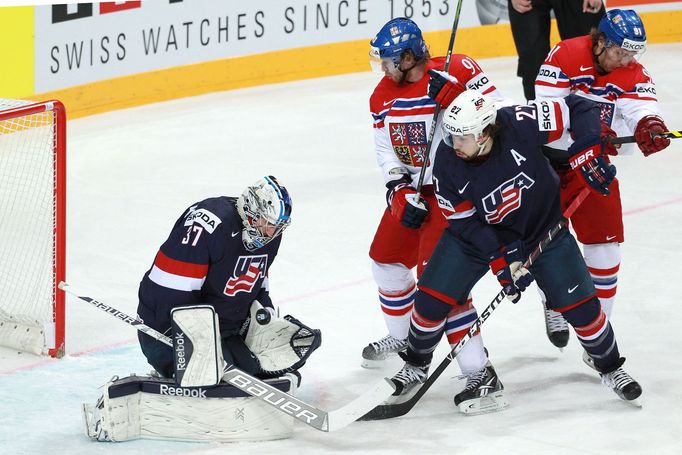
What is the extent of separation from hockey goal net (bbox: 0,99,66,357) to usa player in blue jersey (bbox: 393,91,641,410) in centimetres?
142

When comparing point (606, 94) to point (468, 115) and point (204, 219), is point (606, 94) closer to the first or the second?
point (468, 115)

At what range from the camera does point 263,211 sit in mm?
3551

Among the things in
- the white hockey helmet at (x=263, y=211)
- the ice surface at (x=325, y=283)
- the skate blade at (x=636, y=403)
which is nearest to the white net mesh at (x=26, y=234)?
the ice surface at (x=325, y=283)

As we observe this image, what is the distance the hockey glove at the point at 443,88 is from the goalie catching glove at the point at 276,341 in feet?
2.77

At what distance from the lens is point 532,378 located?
4164mm

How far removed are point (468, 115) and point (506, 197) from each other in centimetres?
29

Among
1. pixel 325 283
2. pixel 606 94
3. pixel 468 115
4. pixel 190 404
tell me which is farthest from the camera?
pixel 325 283

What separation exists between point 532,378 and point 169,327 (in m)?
1.27

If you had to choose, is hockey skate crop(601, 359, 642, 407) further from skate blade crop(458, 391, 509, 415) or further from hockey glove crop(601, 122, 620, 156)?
hockey glove crop(601, 122, 620, 156)

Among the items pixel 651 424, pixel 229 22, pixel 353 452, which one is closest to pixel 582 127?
pixel 651 424

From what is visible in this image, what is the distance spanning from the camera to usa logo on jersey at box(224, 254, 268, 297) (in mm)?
3709

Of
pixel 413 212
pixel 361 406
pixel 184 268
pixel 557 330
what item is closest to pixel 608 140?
pixel 413 212

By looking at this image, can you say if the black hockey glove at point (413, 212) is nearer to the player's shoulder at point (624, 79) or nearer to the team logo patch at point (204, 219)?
the team logo patch at point (204, 219)

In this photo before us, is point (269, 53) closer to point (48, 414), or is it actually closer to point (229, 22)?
point (229, 22)
